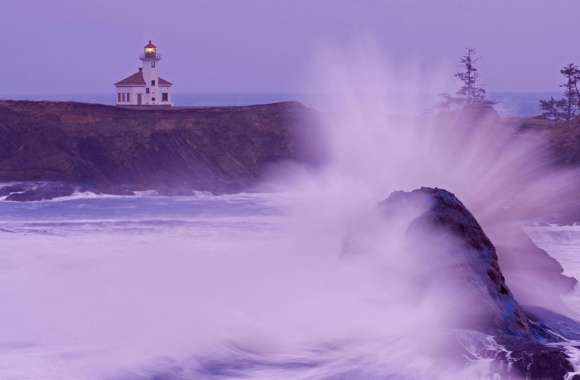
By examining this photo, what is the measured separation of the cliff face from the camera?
37.9 metres

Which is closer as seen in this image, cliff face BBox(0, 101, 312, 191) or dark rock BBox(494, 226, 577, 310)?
dark rock BBox(494, 226, 577, 310)

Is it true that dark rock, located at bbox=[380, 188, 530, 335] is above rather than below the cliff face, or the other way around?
below

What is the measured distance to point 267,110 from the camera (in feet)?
151

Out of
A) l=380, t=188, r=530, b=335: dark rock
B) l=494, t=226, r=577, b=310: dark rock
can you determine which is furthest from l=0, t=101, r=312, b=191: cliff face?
l=380, t=188, r=530, b=335: dark rock

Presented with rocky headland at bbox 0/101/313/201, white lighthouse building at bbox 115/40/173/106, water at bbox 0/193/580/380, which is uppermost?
white lighthouse building at bbox 115/40/173/106

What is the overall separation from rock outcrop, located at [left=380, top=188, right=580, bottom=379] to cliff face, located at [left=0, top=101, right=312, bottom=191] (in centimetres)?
2195

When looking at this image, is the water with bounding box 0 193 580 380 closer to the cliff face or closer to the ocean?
the ocean

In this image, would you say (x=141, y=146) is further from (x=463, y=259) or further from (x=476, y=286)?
(x=476, y=286)

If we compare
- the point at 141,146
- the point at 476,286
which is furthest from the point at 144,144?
the point at 476,286

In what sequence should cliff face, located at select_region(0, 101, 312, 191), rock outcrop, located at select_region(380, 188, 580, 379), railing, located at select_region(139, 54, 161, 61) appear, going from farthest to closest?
railing, located at select_region(139, 54, 161, 61) → cliff face, located at select_region(0, 101, 312, 191) → rock outcrop, located at select_region(380, 188, 580, 379)

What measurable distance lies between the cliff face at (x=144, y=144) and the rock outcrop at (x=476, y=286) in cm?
2195

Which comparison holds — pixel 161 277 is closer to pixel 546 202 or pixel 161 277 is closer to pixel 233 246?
pixel 233 246

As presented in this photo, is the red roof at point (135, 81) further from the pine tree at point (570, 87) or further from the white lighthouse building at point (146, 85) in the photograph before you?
the pine tree at point (570, 87)

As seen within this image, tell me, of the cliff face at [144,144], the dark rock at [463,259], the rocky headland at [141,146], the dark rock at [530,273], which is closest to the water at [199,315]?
the dark rock at [463,259]
